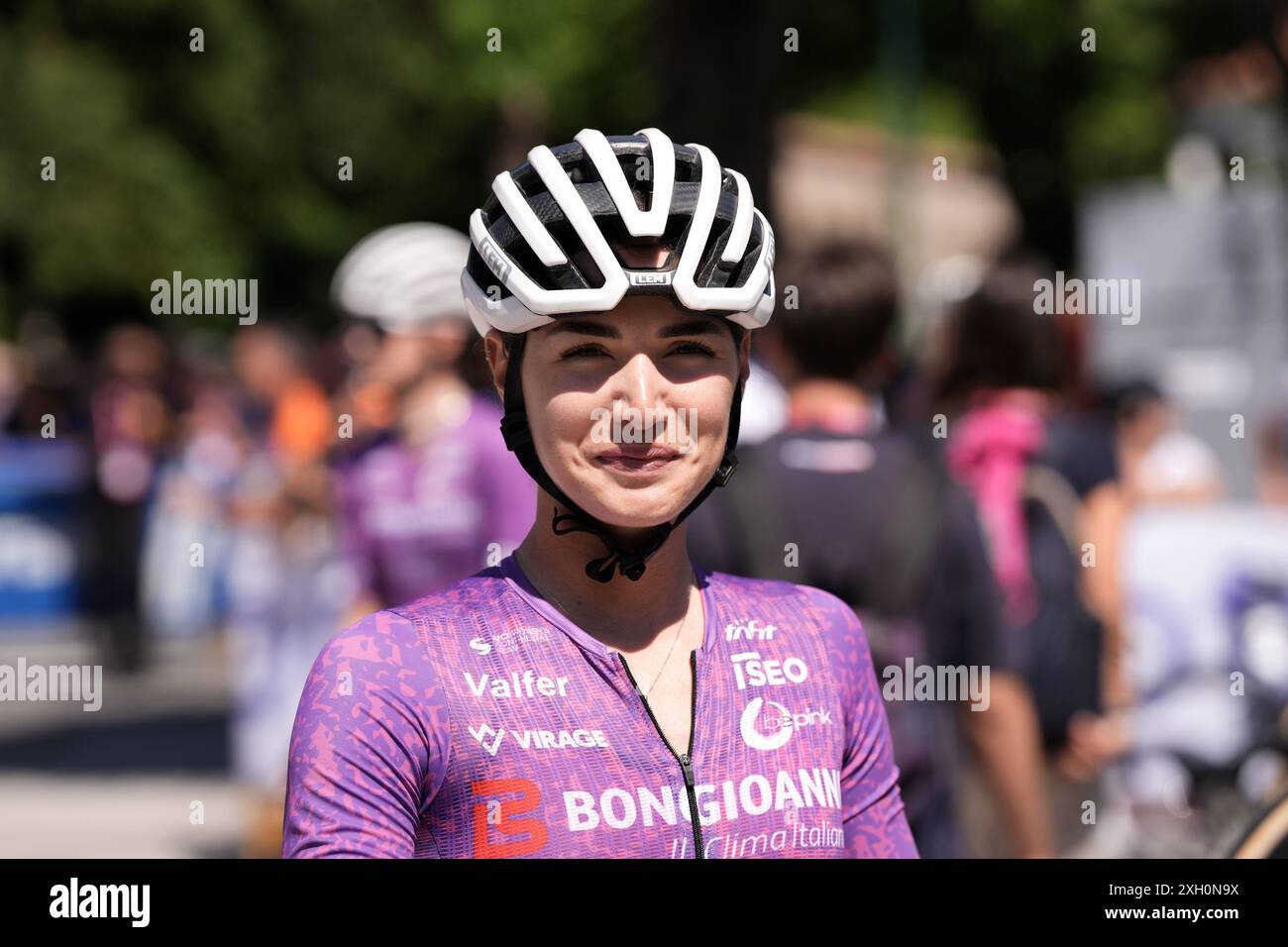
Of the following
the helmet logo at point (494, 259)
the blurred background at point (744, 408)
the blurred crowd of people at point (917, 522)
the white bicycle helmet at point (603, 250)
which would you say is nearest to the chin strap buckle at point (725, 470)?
the white bicycle helmet at point (603, 250)

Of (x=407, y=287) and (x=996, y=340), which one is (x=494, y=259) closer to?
(x=996, y=340)

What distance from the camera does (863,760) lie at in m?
2.78

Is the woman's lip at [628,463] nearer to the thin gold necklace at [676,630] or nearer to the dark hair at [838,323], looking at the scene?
the thin gold necklace at [676,630]

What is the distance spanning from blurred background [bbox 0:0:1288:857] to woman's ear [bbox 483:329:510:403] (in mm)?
1533

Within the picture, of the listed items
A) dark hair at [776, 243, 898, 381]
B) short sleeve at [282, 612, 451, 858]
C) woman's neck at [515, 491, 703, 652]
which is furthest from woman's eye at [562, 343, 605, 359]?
dark hair at [776, 243, 898, 381]

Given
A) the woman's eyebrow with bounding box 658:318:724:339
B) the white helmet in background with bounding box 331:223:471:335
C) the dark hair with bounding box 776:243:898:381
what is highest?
the white helmet in background with bounding box 331:223:471:335

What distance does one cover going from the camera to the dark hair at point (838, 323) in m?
4.96

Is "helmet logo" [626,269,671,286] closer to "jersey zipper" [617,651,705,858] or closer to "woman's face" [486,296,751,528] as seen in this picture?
"woman's face" [486,296,751,528]

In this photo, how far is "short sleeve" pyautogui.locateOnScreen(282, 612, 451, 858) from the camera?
2.37 m

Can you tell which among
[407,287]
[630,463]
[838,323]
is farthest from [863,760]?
[407,287]

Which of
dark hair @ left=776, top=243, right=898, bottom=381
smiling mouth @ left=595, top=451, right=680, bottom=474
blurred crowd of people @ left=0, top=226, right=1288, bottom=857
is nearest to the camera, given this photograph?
smiling mouth @ left=595, top=451, right=680, bottom=474

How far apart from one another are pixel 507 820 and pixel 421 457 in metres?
3.68

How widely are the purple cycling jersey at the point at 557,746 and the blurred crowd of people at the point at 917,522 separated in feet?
2.26

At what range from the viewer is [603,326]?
2.62m
